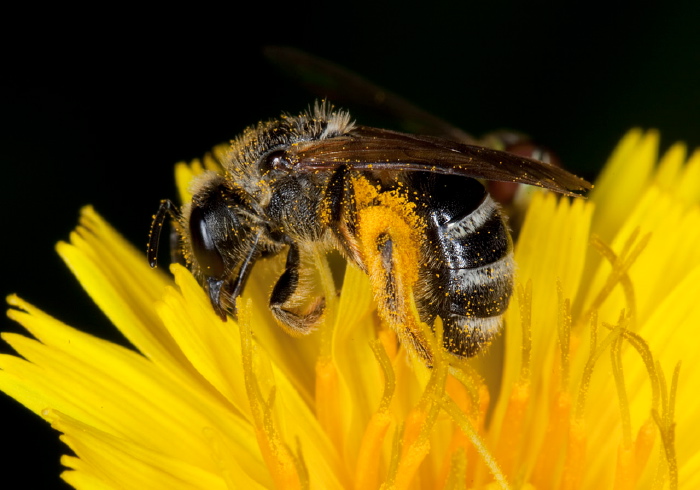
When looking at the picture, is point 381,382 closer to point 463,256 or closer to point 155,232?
point 463,256

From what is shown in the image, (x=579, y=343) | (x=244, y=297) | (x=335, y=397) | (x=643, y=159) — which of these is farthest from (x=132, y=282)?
(x=643, y=159)

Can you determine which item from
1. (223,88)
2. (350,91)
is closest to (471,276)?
(350,91)

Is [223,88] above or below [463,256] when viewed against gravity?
above

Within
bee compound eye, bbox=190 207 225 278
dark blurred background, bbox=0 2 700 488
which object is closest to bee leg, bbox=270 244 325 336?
bee compound eye, bbox=190 207 225 278

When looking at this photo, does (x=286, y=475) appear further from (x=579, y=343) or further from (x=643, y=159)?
(x=643, y=159)

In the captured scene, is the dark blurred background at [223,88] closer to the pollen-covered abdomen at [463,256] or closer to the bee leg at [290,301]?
the bee leg at [290,301]

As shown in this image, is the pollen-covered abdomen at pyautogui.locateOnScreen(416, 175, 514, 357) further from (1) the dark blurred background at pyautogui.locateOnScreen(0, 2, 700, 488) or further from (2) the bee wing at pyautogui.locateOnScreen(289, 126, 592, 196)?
(1) the dark blurred background at pyautogui.locateOnScreen(0, 2, 700, 488)
